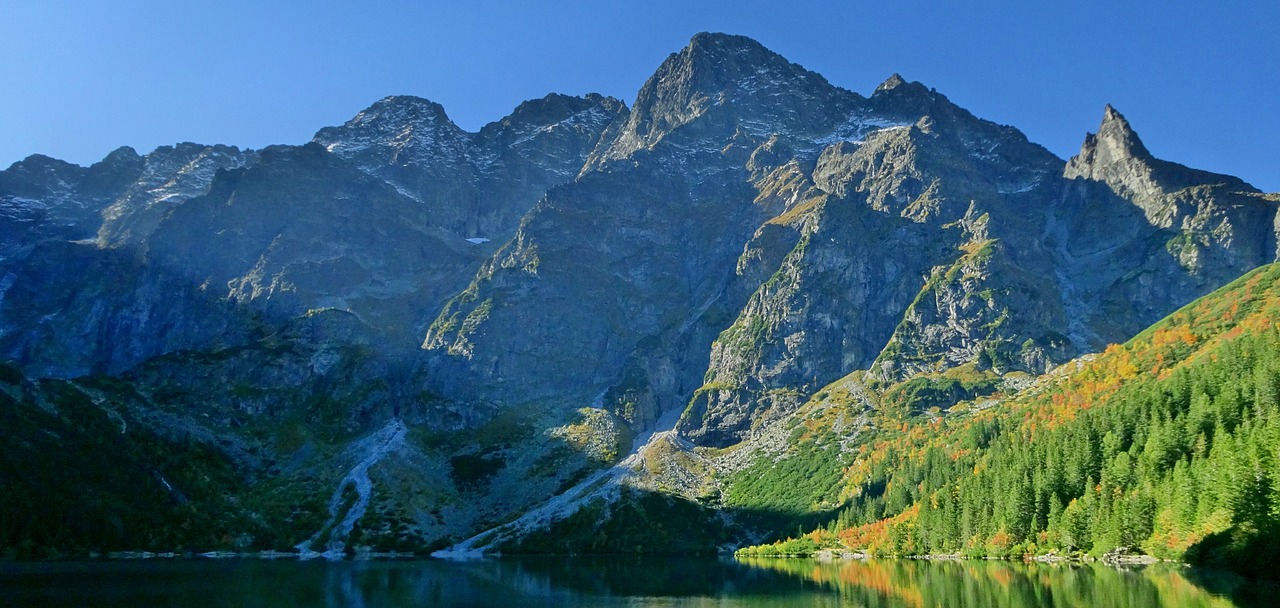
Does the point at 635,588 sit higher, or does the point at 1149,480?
the point at 1149,480

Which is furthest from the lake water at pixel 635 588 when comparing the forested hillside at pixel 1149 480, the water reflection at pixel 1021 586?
the forested hillside at pixel 1149 480

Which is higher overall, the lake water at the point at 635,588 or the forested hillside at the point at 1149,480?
the forested hillside at the point at 1149,480

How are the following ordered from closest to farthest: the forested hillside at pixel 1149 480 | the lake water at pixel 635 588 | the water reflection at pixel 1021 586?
the water reflection at pixel 1021 586 < the lake water at pixel 635 588 < the forested hillside at pixel 1149 480

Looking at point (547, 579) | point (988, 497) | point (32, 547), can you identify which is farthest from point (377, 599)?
point (32, 547)

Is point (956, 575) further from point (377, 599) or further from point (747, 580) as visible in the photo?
point (377, 599)

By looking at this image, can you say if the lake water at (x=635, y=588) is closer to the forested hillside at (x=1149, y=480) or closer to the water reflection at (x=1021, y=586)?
the water reflection at (x=1021, y=586)

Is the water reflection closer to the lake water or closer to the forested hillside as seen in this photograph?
the lake water

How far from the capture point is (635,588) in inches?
4860

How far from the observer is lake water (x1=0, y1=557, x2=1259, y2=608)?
3268 inches

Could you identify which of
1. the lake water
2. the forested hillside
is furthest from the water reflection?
the forested hillside

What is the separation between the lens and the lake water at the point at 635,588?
3268 inches

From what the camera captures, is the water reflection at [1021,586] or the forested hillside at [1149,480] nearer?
the water reflection at [1021,586]

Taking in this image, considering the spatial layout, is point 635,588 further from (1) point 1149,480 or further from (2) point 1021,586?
(1) point 1149,480

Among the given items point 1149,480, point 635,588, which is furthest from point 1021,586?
point 1149,480
